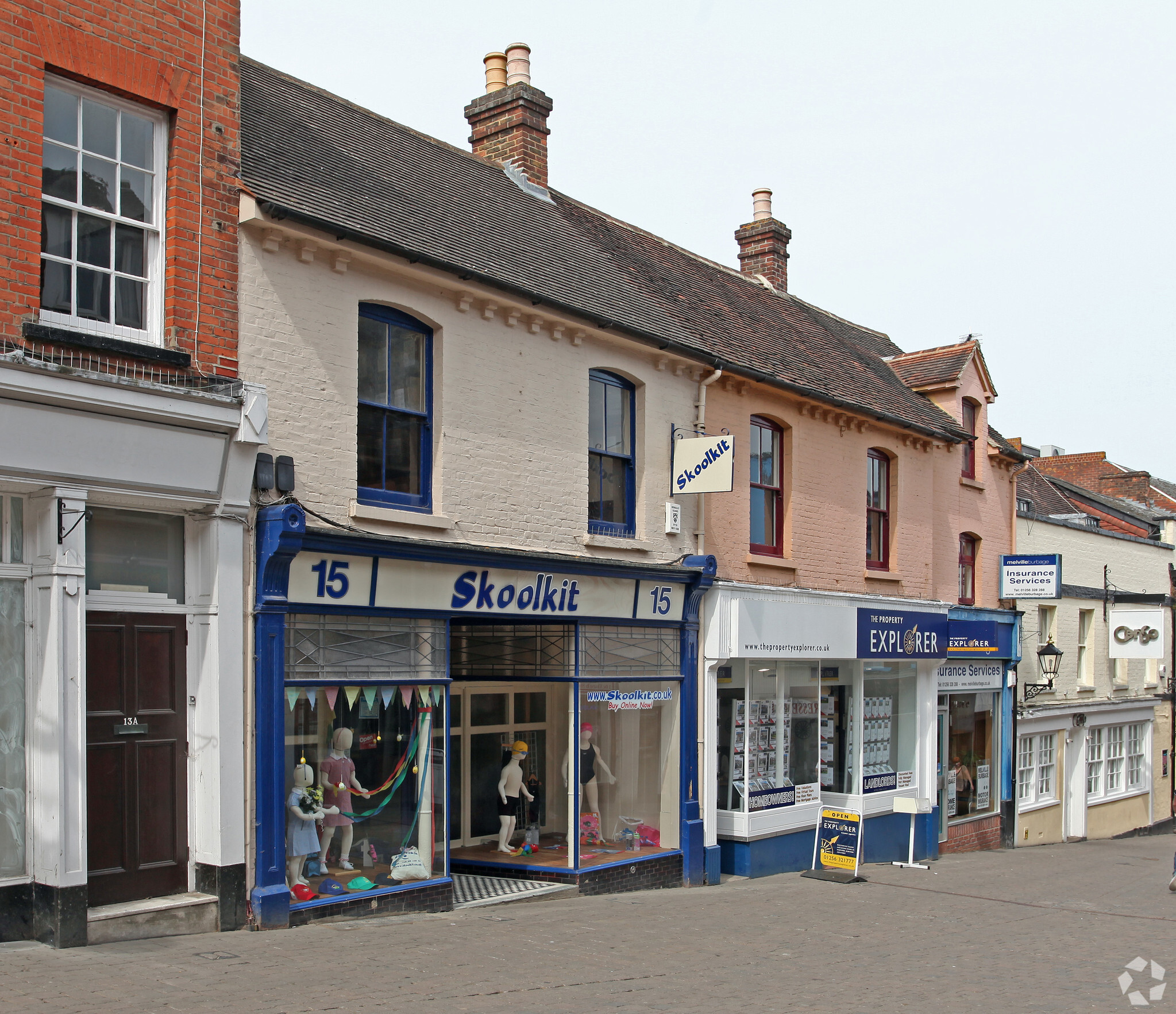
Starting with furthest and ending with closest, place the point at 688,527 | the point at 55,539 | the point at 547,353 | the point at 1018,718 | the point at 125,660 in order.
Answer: the point at 1018,718 → the point at 688,527 → the point at 547,353 → the point at 125,660 → the point at 55,539

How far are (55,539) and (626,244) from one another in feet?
35.9

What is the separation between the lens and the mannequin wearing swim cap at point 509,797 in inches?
524

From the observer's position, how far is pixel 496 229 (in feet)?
44.0

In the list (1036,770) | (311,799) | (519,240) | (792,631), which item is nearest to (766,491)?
(792,631)

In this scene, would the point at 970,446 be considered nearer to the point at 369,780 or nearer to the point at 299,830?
the point at 369,780

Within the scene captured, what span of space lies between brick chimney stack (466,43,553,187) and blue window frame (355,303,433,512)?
5854mm

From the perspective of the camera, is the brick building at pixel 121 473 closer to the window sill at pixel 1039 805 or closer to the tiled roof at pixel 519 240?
the tiled roof at pixel 519 240

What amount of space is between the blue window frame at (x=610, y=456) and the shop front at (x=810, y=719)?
185 cm

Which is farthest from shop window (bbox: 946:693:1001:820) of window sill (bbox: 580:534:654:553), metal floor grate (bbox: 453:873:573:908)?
metal floor grate (bbox: 453:873:573:908)

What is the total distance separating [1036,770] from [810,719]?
962cm

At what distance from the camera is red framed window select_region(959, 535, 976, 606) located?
21.6m

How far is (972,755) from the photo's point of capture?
2136 centimetres

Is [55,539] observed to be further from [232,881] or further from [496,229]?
[496,229]

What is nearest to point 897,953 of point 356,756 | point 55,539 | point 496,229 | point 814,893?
point 814,893
